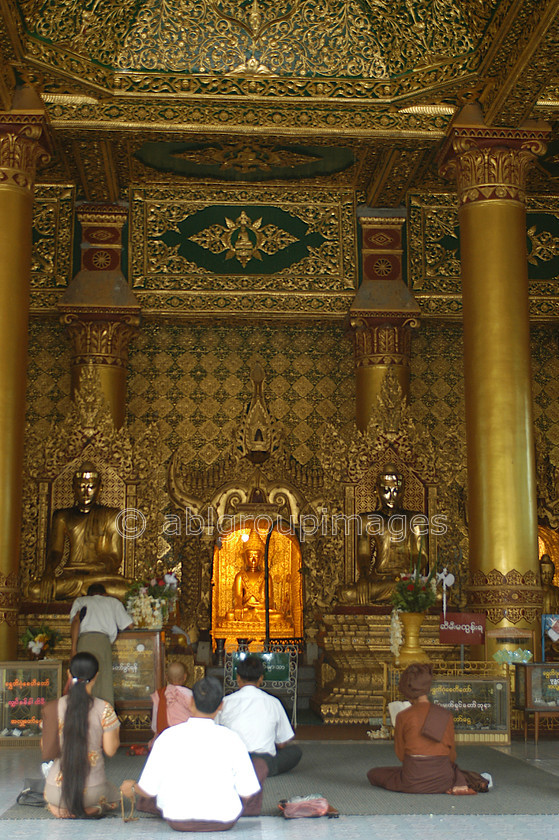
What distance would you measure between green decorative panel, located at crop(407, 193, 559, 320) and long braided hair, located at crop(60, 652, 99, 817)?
8.69 metres

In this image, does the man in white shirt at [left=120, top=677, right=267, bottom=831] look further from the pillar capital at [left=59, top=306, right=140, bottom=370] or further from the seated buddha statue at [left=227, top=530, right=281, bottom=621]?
the pillar capital at [left=59, top=306, right=140, bottom=370]

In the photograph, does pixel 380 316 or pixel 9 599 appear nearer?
pixel 9 599

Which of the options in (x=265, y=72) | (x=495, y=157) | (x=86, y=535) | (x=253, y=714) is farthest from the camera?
(x=86, y=535)

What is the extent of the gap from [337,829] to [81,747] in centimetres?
123

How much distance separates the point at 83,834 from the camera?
436cm

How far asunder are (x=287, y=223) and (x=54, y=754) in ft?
29.5

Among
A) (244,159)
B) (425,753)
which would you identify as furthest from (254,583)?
(425,753)

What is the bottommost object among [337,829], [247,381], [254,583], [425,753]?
[337,829]

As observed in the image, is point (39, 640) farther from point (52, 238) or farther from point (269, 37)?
point (269, 37)

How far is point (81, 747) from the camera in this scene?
177 inches

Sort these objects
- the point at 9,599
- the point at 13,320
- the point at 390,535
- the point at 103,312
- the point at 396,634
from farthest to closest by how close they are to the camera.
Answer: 1. the point at 103,312
2. the point at 390,535
3. the point at 396,634
4. the point at 13,320
5. the point at 9,599

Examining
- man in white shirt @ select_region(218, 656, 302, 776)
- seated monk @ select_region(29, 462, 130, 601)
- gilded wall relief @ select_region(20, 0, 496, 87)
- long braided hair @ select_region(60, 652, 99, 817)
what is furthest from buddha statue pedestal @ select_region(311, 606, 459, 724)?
gilded wall relief @ select_region(20, 0, 496, 87)

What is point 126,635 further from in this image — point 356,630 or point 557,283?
point 557,283

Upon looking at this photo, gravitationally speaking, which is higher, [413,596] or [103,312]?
[103,312]
